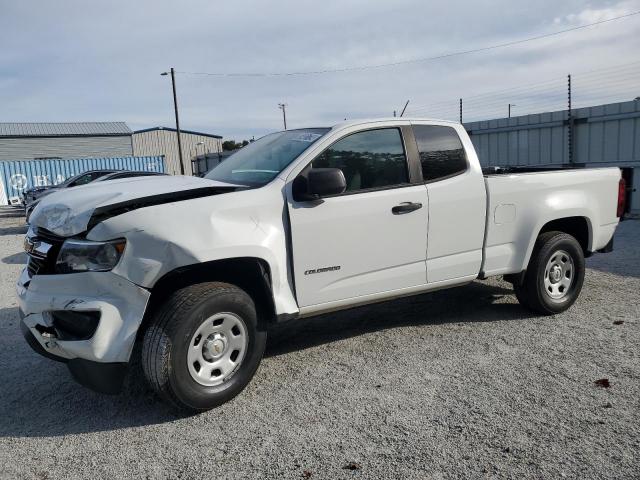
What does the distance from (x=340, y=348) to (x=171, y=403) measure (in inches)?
63.3

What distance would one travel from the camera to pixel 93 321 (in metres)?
3.14

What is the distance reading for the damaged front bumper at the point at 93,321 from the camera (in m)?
3.10

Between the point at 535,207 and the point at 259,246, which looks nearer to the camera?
the point at 259,246

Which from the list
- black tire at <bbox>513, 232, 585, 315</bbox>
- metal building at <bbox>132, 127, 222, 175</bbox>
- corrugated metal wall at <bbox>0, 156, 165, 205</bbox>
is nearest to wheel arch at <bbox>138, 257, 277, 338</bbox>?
black tire at <bbox>513, 232, 585, 315</bbox>

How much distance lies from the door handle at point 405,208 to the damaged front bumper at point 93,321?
1.92m

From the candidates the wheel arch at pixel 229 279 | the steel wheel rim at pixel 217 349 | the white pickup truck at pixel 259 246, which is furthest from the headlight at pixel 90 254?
the steel wheel rim at pixel 217 349

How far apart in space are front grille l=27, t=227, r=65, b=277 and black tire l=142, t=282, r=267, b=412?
2.40ft

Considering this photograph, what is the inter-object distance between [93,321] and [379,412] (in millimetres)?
1816

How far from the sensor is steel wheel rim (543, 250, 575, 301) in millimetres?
5055

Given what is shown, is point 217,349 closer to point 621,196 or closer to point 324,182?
point 324,182

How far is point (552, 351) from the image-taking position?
4.19 meters

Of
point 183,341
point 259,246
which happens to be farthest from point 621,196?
point 183,341

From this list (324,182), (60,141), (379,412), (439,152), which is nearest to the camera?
(379,412)

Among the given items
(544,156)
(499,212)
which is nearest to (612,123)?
(544,156)
